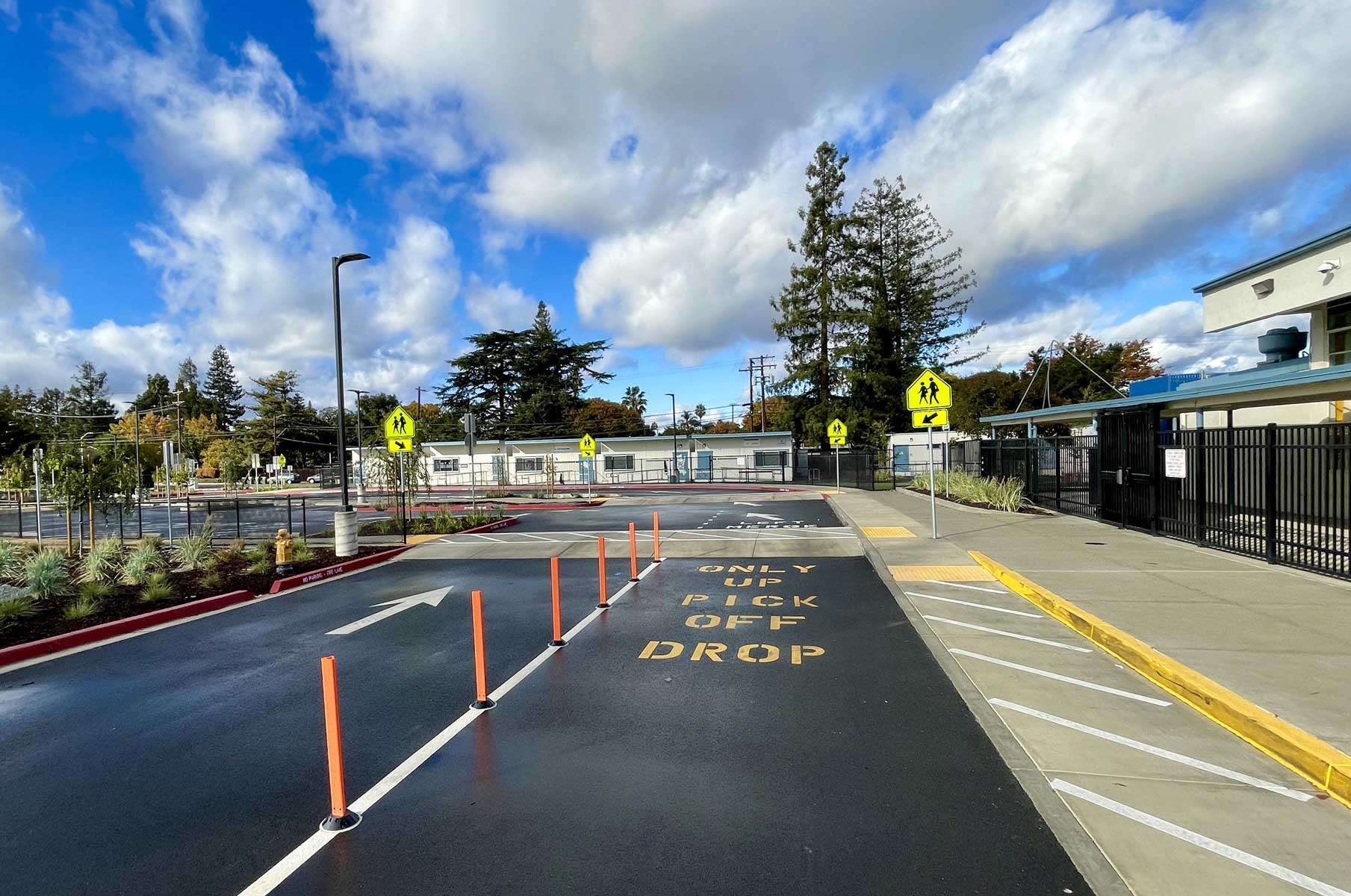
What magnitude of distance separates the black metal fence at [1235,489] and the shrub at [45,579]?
58.6 feet

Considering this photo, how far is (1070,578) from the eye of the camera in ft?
31.8

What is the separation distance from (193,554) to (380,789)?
38.0ft

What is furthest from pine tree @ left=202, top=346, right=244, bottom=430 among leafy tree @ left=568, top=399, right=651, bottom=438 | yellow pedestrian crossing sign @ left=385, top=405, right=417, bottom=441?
yellow pedestrian crossing sign @ left=385, top=405, right=417, bottom=441

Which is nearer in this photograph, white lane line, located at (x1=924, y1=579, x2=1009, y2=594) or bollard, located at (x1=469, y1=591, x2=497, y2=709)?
bollard, located at (x1=469, y1=591, x2=497, y2=709)

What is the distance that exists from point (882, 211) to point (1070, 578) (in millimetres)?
56378

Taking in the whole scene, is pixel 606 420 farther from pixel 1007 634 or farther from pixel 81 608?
pixel 1007 634

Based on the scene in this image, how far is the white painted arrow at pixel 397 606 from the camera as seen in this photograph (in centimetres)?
881

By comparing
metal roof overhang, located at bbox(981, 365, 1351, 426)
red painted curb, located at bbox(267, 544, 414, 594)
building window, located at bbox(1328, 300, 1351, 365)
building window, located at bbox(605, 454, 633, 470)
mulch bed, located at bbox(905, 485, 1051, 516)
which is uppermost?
building window, located at bbox(1328, 300, 1351, 365)

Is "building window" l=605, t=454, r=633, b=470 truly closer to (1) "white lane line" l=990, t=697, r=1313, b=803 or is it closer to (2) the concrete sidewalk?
(2) the concrete sidewalk

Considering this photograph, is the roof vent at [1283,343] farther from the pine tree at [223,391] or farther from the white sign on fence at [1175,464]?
the pine tree at [223,391]

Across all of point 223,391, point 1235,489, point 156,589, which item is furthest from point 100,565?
point 223,391

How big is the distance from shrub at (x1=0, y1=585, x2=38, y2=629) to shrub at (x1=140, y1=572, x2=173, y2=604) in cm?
120

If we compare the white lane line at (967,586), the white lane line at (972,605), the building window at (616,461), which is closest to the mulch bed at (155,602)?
the white lane line at (972,605)

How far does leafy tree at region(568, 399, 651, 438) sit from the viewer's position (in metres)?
80.2
